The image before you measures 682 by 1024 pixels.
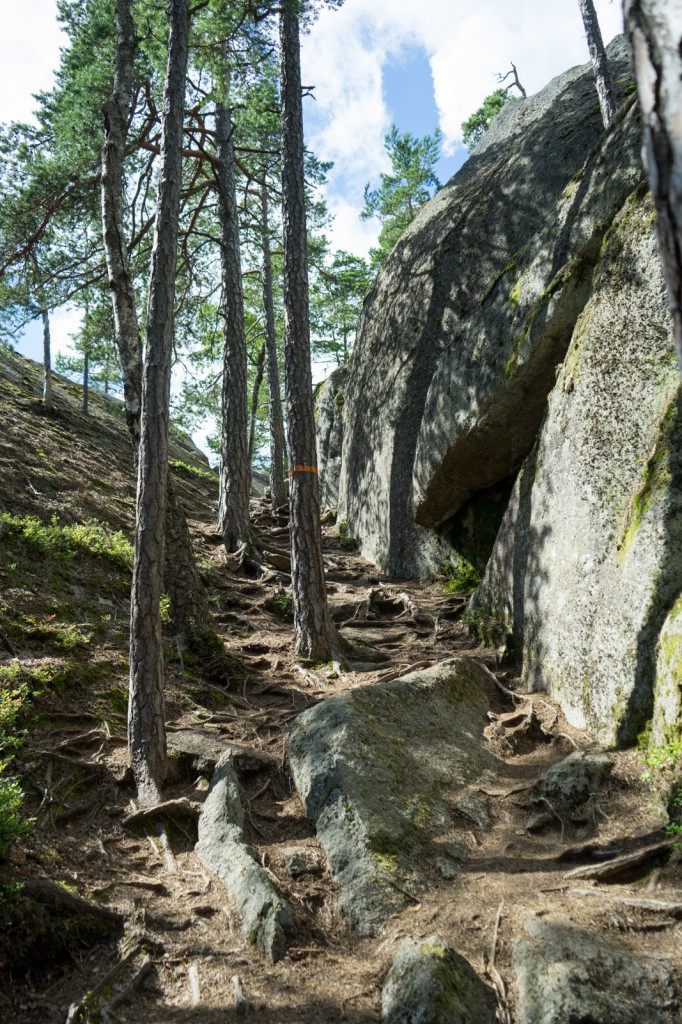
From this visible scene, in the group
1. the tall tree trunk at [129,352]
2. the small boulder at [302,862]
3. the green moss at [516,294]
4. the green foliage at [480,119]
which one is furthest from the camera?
the green foliage at [480,119]

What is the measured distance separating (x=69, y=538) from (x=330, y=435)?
11.9m

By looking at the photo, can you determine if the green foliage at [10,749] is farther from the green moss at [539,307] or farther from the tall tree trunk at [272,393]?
the tall tree trunk at [272,393]

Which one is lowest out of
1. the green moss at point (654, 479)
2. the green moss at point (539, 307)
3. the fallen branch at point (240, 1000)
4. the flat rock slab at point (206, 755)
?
the fallen branch at point (240, 1000)

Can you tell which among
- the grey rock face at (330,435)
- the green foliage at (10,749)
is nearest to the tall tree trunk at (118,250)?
the green foliage at (10,749)

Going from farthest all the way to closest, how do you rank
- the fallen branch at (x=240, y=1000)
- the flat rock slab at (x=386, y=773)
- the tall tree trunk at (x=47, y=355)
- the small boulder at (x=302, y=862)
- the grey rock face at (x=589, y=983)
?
the tall tree trunk at (x=47, y=355)
the small boulder at (x=302, y=862)
the flat rock slab at (x=386, y=773)
the fallen branch at (x=240, y=1000)
the grey rock face at (x=589, y=983)

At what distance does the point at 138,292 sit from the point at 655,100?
16.1 m

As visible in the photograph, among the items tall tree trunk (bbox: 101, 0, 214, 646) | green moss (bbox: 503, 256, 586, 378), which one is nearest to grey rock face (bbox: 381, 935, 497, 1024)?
tall tree trunk (bbox: 101, 0, 214, 646)

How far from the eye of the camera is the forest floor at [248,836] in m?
3.20

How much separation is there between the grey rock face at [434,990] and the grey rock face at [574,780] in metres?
1.83

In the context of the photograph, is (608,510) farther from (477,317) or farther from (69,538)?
(69,538)

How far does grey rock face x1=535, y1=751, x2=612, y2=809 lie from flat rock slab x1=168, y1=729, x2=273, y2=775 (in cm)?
229

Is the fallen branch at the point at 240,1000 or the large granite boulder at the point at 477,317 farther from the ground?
the large granite boulder at the point at 477,317

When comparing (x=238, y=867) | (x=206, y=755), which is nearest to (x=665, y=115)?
(x=238, y=867)

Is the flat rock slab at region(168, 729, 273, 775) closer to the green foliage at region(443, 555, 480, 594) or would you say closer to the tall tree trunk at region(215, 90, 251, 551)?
the green foliage at region(443, 555, 480, 594)
